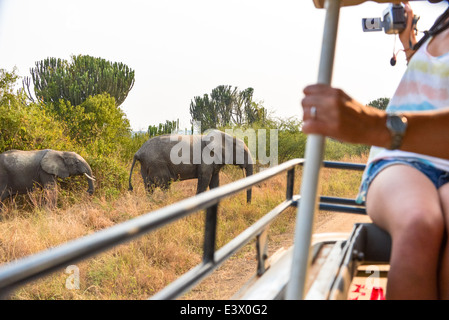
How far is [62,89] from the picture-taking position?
17.7 metres

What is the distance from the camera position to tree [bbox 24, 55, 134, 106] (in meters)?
17.6

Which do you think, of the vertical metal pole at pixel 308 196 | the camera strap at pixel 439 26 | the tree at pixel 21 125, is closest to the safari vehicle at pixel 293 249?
the vertical metal pole at pixel 308 196

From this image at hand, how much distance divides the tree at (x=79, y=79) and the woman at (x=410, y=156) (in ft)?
57.4

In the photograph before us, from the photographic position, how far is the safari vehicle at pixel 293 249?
504mm

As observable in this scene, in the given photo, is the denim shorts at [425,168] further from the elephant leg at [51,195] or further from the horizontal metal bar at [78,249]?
the elephant leg at [51,195]

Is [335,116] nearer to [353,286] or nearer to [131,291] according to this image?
[353,286]

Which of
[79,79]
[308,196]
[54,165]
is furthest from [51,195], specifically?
[79,79]

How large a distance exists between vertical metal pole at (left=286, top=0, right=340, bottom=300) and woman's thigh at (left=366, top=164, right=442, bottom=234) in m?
0.36

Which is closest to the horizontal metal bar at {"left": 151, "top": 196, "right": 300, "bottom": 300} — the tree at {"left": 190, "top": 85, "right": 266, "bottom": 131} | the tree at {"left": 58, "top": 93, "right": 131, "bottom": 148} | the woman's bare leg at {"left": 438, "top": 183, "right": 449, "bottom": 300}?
the woman's bare leg at {"left": 438, "top": 183, "right": 449, "bottom": 300}

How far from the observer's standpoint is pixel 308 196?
62 centimetres

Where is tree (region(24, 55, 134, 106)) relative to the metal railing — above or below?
above

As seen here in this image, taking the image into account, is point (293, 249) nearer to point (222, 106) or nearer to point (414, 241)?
Answer: point (414, 241)

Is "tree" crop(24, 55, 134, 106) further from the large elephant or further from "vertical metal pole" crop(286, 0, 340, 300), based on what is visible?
"vertical metal pole" crop(286, 0, 340, 300)

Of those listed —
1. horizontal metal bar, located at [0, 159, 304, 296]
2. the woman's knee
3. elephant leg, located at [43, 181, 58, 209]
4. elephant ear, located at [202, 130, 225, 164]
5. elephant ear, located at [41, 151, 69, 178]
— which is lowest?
elephant leg, located at [43, 181, 58, 209]
